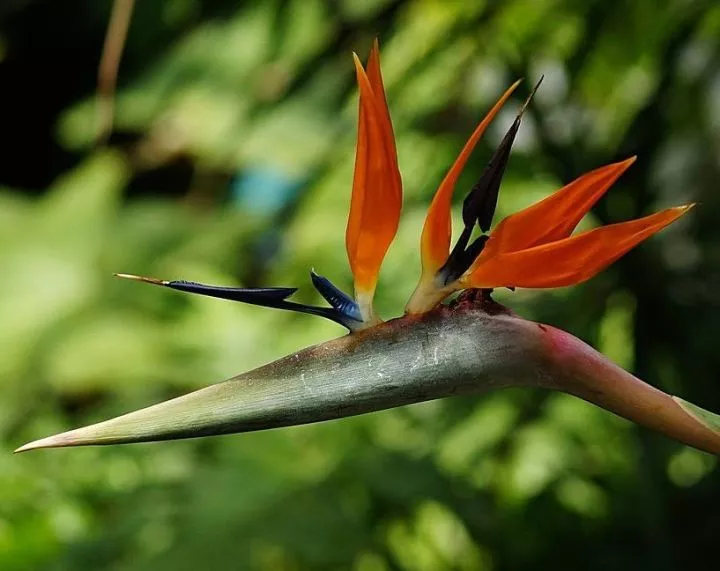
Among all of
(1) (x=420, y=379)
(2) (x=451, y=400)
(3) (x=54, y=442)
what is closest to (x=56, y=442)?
(3) (x=54, y=442)

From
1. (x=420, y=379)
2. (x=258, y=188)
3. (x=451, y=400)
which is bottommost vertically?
(x=420, y=379)

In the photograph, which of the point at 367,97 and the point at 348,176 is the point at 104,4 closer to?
the point at 348,176

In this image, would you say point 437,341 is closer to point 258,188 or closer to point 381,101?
point 381,101

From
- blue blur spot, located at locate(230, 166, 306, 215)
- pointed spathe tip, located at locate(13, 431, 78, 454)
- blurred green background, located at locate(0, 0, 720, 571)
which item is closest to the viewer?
pointed spathe tip, located at locate(13, 431, 78, 454)

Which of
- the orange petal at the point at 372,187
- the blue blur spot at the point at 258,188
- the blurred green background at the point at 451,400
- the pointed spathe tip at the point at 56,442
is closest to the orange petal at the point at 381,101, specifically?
the orange petal at the point at 372,187

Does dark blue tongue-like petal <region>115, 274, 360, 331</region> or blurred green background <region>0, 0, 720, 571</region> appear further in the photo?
blurred green background <region>0, 0, 720, 571</region>

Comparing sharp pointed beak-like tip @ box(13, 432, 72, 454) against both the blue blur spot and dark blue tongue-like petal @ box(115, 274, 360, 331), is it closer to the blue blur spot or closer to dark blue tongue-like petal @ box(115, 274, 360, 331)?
dark blue tongue-like petal @ box(115, 274, 360, 331)

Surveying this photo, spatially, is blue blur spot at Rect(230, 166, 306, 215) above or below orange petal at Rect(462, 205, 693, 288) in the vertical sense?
above

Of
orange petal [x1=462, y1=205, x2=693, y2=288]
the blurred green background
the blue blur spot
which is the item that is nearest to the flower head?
orange petal [x1=462, y1=205, x2=693, y2=288]

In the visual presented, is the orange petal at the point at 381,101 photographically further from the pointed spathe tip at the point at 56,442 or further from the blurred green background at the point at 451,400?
the blurred green background at the point at 451,400
